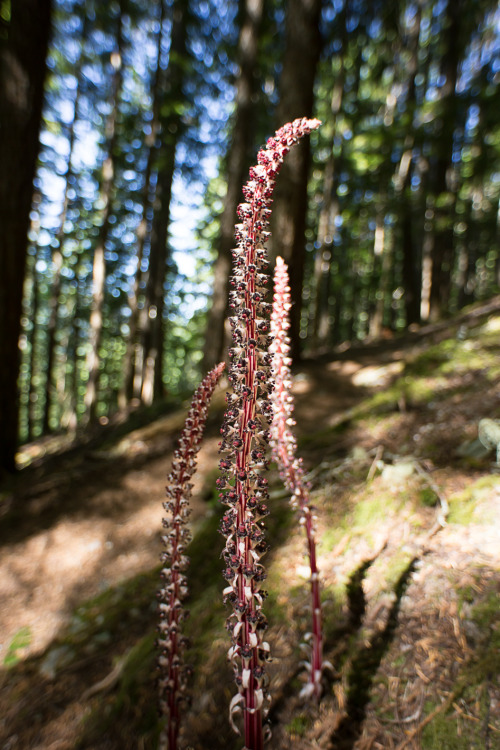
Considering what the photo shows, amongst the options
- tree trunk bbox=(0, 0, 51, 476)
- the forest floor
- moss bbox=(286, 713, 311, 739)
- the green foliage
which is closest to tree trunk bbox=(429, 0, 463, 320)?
the forest floor

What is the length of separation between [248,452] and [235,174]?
7.26 m

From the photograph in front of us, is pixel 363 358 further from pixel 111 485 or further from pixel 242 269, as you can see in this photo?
pixel 242 269

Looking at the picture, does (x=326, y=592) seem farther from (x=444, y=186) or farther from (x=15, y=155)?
(x=444, y=186)

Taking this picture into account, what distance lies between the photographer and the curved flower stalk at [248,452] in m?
1.17

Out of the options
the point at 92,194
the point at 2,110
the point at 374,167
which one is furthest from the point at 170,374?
the point at 2,110

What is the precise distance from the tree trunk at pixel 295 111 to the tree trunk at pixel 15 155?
3.39m

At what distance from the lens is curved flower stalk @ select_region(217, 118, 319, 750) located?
46.1 inches

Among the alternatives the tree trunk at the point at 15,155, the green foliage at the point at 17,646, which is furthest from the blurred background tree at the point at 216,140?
the green foliage at the point at 17,646

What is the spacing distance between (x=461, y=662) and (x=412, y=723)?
1.10 feet

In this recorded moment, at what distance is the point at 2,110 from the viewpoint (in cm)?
485

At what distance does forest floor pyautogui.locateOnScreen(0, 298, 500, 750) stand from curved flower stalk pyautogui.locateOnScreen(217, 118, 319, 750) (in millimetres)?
764

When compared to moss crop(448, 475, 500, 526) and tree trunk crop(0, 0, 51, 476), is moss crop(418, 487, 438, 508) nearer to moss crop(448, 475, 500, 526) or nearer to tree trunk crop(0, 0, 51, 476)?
moss crop(448, 475, 500, 526)

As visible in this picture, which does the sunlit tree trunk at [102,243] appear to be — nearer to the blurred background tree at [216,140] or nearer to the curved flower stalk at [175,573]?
the blurred background tree at [216,140]

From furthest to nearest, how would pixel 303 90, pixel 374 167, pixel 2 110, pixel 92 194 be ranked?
pixel 92 194
pixel 374 167
pixel 303 90
pixel 2 110
